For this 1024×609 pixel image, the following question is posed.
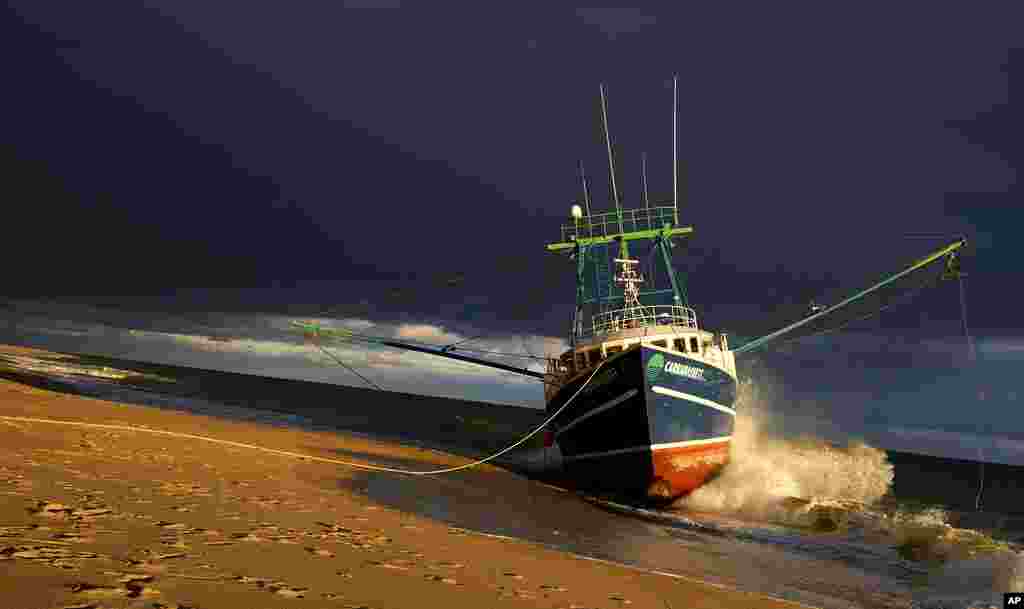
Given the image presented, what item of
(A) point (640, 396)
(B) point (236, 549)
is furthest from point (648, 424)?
(B) point (236, 549)

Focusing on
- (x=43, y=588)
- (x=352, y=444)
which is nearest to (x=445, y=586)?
(x=43, y=588)

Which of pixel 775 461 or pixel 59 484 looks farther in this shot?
pixel 775 461

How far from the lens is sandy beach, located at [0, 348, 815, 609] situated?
6590 mm

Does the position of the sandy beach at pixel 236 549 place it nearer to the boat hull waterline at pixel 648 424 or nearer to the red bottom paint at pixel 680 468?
the boat hull waterline at pixel 648 424

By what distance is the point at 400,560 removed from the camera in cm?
943

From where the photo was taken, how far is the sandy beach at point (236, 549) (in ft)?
21.6

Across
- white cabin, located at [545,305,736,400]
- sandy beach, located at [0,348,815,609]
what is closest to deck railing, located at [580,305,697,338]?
white cabin, located at [545,305,736,400]

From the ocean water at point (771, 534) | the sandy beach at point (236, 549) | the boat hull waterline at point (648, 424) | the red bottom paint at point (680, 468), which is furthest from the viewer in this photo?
the red bottom paint at point (680, 468)

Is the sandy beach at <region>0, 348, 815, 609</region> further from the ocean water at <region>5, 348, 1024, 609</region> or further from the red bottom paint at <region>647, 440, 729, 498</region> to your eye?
the red bottom paint at <region>647, 440, 729, 498</region>

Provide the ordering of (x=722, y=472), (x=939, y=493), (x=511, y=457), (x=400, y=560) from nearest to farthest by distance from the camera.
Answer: (x=400, y=560), (x=722, y=472), (x=511, y=457), (x=939, y=493)

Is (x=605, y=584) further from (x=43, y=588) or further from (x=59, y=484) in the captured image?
(x=59, y=484)

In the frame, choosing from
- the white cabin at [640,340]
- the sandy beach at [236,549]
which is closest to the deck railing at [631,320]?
the white cabin at [640,340]

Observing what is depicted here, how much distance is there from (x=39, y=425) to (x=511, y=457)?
90.0ft

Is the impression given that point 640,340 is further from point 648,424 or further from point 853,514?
point 853,514
